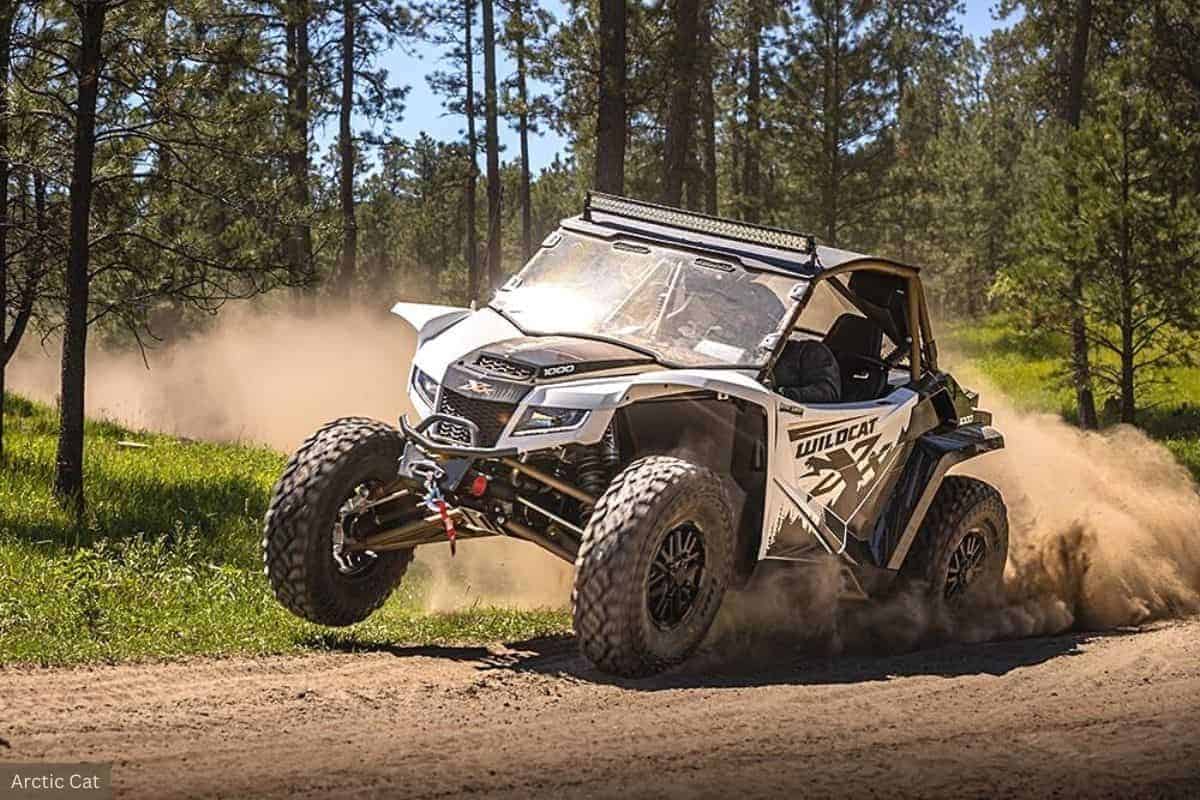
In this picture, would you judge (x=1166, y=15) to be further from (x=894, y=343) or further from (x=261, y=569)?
(x=261, y=569)

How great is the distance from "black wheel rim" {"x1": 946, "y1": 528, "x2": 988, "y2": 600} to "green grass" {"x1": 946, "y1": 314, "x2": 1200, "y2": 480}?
1003 cm

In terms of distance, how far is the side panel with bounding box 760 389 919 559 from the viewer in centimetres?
838

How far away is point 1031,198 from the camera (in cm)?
3812

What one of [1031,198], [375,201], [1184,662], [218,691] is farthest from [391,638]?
[1031,198]

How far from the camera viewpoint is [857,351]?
1004cm

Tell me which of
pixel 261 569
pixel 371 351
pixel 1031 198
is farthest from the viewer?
pixel 1031 198

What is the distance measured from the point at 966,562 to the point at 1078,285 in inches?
512

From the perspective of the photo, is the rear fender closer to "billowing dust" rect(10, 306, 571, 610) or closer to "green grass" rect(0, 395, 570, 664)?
"green grass" rect(0, 395, 570, 664)

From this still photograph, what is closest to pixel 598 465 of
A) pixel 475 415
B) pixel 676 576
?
pixel 475 415

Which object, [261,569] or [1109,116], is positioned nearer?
[261,569]

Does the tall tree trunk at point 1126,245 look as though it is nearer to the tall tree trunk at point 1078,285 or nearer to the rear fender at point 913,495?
the tall tree trunk at point 1078,285

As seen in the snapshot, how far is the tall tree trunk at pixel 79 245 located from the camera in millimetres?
13180

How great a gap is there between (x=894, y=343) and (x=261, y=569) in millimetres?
5616

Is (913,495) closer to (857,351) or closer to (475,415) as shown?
(857,351)
